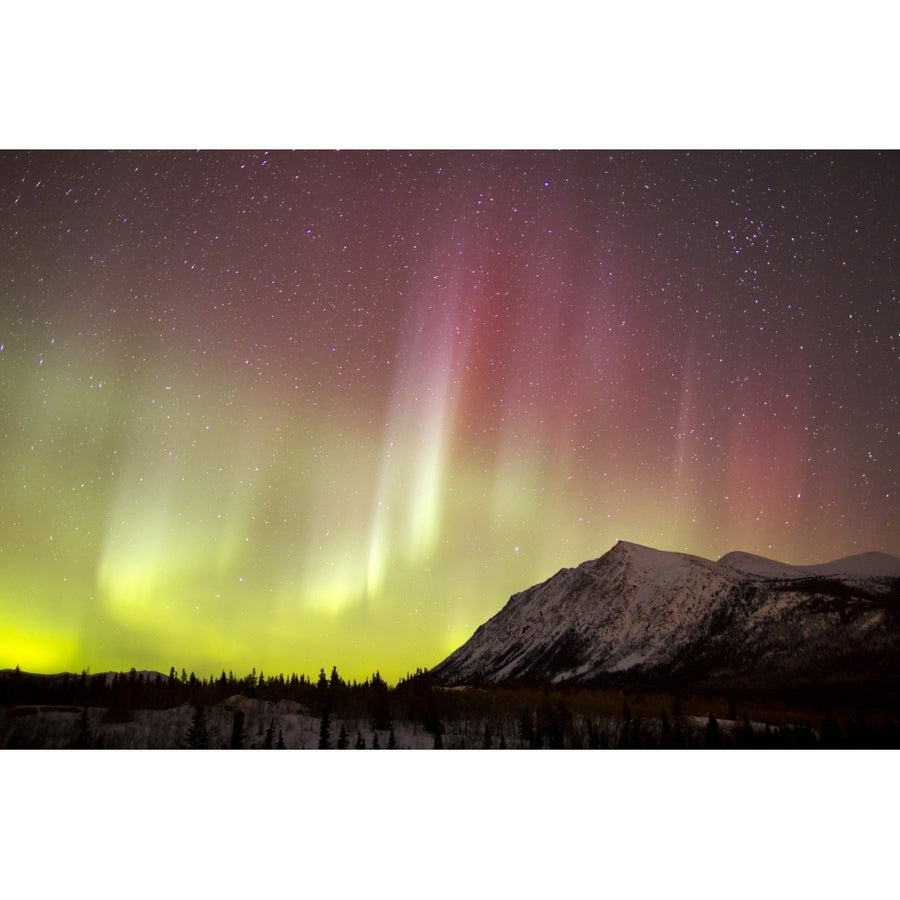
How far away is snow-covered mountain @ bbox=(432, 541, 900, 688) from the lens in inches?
358

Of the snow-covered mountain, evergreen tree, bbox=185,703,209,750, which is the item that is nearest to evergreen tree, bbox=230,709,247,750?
evergreen tree, bbox=185,703,209,750

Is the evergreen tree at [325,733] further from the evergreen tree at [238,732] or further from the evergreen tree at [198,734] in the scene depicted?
the evergreen tree at [198,734]

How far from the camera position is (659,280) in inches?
402

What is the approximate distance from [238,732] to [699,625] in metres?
5.47

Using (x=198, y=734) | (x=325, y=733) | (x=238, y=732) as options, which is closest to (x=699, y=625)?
(x=325, y=733)

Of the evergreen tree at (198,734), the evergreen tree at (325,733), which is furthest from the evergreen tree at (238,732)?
the evergreen tree at (325,733)

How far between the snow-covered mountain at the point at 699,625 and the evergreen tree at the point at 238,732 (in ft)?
7.18

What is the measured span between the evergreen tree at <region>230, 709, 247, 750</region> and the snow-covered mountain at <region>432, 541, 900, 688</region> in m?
2.19

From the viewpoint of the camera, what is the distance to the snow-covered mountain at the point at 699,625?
9.09 metres

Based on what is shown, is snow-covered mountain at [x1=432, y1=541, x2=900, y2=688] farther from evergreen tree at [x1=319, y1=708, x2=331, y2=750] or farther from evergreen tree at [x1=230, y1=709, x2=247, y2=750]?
evergreen tree at [x1=230, y1=709, x2=247, y2=750]

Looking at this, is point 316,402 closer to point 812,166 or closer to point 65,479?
point 65,479
